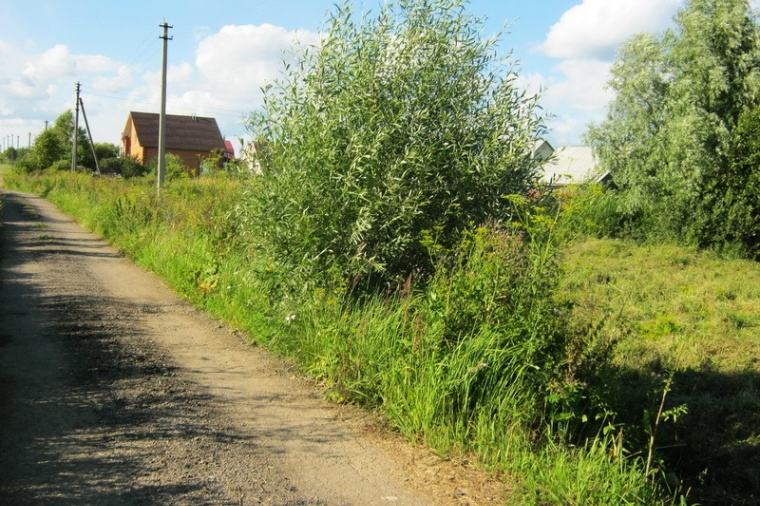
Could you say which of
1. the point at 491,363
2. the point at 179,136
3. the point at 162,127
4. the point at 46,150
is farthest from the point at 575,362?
the point at 179,136

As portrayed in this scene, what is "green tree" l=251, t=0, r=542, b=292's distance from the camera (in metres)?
7.76

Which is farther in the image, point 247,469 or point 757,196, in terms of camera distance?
point 757,196

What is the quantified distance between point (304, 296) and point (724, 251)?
15612 mm

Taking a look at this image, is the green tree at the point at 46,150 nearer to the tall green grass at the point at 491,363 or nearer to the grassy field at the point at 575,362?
the grassy field at the point at 575,362

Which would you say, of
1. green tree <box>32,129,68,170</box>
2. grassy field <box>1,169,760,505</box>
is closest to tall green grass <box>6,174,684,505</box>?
grassy field <box>1,169,760,505</box>

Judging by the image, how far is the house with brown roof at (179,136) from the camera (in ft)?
198

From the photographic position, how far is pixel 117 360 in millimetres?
7559

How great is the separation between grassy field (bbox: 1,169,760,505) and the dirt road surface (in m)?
0.31

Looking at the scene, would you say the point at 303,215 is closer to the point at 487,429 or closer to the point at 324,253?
the point at 324,253

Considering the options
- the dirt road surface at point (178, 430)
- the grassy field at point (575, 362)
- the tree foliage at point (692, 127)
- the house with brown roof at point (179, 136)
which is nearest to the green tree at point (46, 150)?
the house with brown roof at point (179, 136)

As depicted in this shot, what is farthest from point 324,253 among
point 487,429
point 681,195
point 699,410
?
point 681,195

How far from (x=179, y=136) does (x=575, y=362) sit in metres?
58.8

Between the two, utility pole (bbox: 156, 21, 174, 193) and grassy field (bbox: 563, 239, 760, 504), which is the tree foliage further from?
utility pole (bbox: 156, 21, 174, 193)

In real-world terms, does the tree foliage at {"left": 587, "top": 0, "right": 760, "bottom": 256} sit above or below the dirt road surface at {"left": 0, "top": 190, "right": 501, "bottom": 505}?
above
